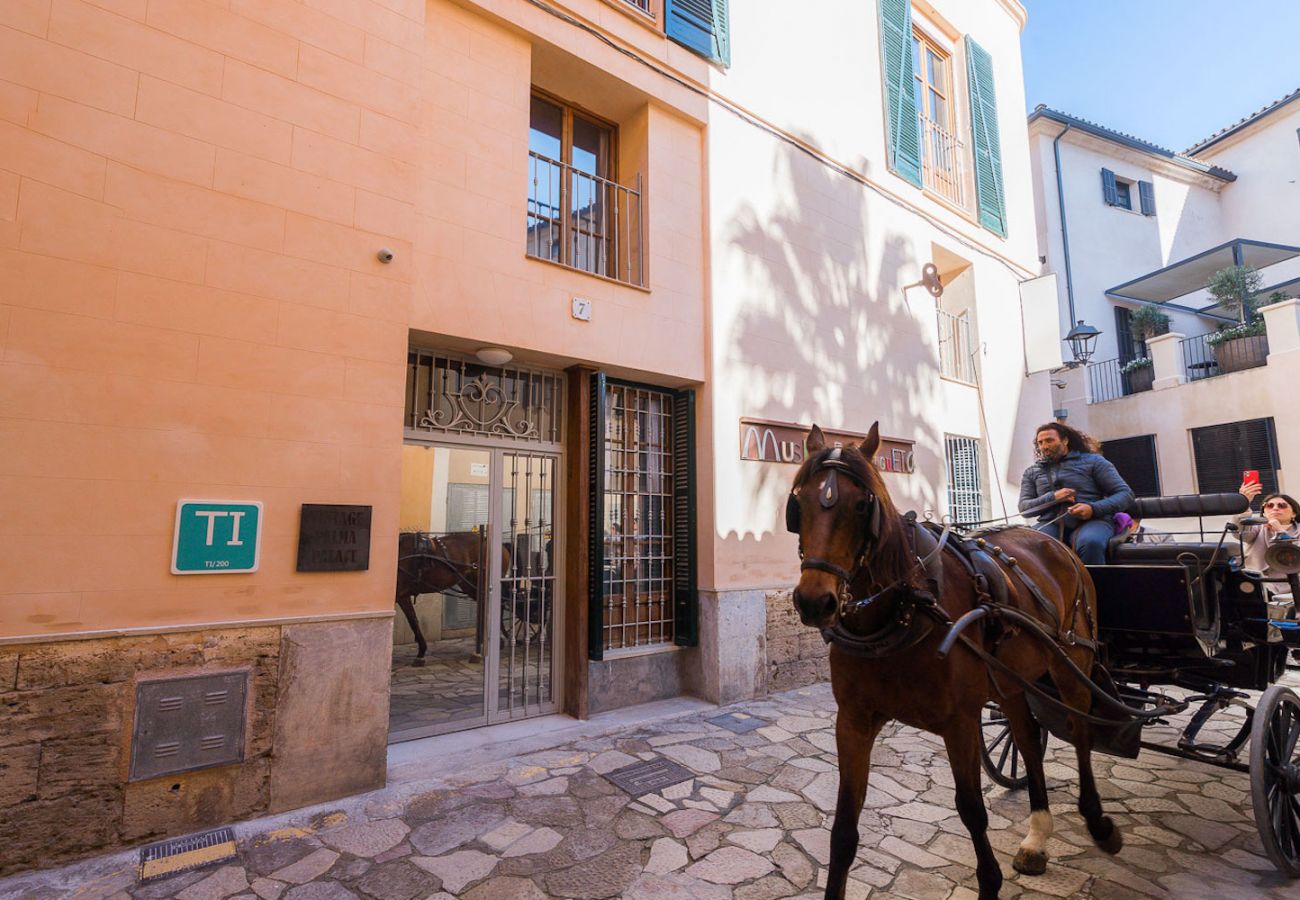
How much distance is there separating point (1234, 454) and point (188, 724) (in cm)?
1497

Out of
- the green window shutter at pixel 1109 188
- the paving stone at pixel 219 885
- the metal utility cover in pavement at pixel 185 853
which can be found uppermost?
the green window shutter at pixel 1109 188

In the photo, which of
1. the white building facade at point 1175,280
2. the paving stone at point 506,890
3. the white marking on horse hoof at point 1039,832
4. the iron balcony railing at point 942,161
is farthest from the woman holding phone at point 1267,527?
the iron balcony railing at point 942,161

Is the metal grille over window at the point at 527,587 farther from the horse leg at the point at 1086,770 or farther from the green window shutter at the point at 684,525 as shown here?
the horse leg at the point at 1086,770

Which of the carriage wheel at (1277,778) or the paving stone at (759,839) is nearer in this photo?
the carriage wheel at (1277,778)

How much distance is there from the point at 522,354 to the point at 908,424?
216 inches

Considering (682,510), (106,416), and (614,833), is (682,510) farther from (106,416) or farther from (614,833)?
(106,416)

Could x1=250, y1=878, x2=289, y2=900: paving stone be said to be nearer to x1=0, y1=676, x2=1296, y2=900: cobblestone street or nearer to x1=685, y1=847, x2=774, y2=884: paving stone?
x1=0, y1=676, x2=1296, y2=900: cobblestone street

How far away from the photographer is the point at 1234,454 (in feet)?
36.3

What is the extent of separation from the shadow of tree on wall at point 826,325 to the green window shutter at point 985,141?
263cm

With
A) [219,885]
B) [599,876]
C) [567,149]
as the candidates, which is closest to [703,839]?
[599,876]

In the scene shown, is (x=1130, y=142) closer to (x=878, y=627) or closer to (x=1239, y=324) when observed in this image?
(x=1239, y=324)

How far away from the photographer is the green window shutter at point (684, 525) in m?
6.20

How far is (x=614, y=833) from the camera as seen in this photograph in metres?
3.51

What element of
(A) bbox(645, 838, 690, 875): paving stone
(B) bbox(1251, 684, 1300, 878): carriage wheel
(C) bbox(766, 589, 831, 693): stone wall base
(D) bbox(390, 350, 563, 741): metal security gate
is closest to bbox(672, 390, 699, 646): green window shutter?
(C) bbox(766, 589, 831, 693): stone wall base
